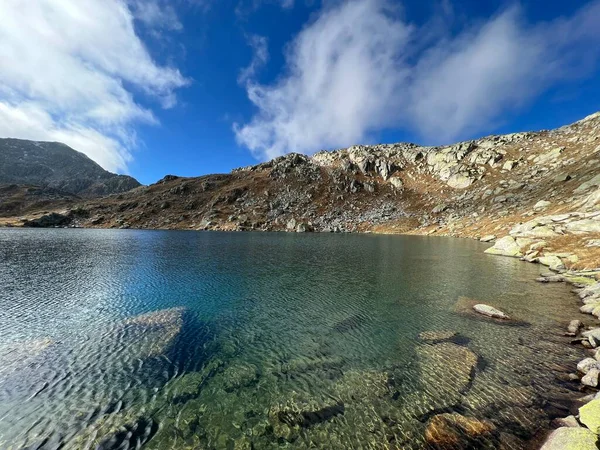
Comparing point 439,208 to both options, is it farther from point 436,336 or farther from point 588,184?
point 436,336

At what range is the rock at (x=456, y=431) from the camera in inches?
446

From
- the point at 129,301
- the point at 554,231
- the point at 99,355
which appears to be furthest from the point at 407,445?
the point at 554,231

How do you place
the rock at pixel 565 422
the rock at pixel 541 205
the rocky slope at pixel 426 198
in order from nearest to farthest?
the rock at pixel 565 422, the rock at pixel 541 205, the rocky slope at pixel 426 198

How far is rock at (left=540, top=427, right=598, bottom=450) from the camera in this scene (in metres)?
10.1

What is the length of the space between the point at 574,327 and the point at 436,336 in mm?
11262

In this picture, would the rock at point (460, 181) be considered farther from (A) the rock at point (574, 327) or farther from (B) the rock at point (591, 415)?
(B) the rock at point (591, 415)

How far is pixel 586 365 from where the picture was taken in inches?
627

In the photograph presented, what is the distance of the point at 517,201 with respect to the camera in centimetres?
11362

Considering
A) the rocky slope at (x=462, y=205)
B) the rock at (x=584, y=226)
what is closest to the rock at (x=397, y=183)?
the rocky slope at (x=462, y=205)

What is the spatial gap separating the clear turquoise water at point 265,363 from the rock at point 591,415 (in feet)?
4.23

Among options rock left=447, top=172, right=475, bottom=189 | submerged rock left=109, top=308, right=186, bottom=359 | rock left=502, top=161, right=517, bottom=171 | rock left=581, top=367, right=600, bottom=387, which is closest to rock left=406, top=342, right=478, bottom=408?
rock left=581, top=367, right=600, bottom=387

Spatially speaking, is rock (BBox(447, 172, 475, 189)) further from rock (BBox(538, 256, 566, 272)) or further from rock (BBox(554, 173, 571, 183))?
rock (BBox(538, 256, 566, 272))

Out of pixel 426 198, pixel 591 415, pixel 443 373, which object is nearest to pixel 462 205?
pixel 426 198

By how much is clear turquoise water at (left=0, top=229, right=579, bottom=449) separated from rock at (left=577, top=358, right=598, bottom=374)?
92 centimetres
